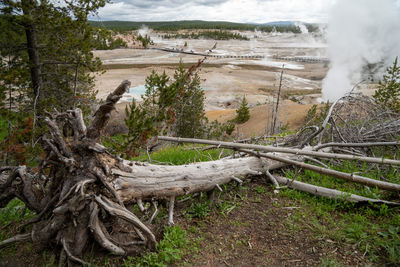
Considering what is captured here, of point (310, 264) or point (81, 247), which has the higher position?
point (81, 247)

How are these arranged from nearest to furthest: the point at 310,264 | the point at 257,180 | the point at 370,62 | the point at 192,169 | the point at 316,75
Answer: the point at 310,264
the point at 192,169
the point at 257,180
the point at 370,62
the point at 316,75

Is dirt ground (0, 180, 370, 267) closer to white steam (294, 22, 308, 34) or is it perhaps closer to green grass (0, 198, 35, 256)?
green grass (0, 198, 35, 256)

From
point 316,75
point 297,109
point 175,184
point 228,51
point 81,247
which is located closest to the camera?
point 81,247

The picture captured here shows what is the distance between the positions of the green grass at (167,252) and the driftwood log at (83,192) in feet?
0.32

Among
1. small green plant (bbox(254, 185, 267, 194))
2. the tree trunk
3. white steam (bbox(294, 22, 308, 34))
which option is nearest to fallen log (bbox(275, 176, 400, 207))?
small green plant (bbox(254, 185, 267, 194))

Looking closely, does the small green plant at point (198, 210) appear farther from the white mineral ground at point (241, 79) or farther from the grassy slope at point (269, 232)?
the white mineral ground at point (241, 79)

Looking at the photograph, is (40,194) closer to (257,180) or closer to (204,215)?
(204,215)

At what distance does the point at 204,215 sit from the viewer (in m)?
3.48

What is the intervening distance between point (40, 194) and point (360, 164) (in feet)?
15.8

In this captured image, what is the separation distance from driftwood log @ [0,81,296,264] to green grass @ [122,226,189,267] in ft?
0.32

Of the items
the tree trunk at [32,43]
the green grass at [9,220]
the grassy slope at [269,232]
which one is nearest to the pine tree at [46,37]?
the tree trunk at [32,43]

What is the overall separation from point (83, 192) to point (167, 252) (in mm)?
1015

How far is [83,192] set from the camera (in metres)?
2.47

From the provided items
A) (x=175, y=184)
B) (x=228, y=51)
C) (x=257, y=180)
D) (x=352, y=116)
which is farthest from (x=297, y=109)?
(x=228, y=51)
